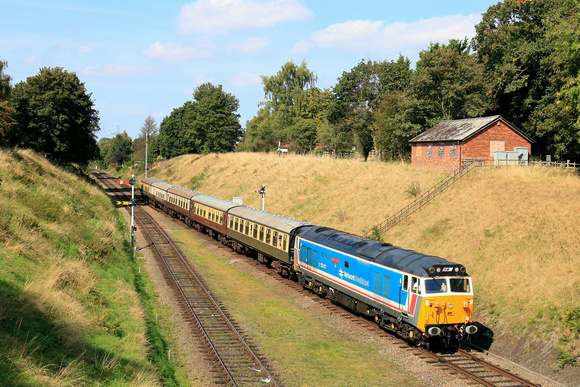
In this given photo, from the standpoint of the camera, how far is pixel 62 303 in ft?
52.0

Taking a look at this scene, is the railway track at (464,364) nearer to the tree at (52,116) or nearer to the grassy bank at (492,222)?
the grassy bank at (492,222)

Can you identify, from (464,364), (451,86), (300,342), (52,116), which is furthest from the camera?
(52,116)

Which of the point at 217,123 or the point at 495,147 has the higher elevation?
the point at 217,123

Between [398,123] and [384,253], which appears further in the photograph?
[398,123]

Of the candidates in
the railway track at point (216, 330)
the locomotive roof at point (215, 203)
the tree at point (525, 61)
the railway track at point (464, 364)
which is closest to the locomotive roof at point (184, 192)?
the locomotive roof at point (215, 203)

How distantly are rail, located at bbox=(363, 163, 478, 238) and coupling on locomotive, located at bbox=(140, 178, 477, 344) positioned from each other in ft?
29.0

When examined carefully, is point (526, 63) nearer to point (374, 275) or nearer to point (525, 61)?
point (525, 61)

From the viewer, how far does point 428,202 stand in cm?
3656

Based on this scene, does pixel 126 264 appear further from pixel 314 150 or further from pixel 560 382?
pixel 314 150

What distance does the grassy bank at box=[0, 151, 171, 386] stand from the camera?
39.6ft

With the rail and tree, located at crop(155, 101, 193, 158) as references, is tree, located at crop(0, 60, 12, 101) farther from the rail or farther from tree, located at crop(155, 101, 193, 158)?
tree, located at crop(155, 101, 193, 158)

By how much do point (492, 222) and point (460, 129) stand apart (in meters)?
16.1

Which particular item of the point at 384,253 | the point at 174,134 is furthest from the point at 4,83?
the point at 174,134

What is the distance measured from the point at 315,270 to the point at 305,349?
286 inches
